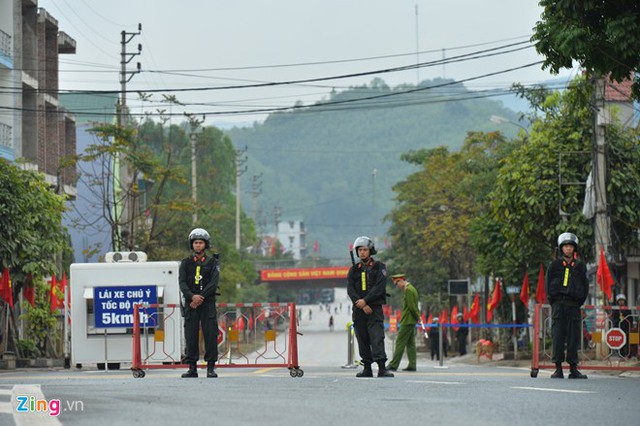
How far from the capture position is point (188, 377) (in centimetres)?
1881

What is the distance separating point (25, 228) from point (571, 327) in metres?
21.6

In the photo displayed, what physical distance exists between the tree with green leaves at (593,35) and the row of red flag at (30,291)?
19.3 m

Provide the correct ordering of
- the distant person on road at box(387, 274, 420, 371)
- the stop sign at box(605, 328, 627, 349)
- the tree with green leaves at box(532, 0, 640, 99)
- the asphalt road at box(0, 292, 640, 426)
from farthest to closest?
the distant person on road at box(387, 274, 420, 371)
the stop sign at box(605, 328, 627, 349)
the tree with green leaves at box(532, 0, 640, 99)
the asphalt road at box(0, 292, 640, 426)

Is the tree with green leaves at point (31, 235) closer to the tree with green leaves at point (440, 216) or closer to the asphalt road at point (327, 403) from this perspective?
the asphalt road at point (327, 403)

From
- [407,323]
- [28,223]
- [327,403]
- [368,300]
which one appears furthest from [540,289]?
[327,403]

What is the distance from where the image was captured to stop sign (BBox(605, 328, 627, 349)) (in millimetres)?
23042

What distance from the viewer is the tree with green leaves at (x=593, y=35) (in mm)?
18562

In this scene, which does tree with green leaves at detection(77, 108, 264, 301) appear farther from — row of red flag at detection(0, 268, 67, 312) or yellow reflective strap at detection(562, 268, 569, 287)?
yellow reflective strap at detection(562, 268, 569, 287)

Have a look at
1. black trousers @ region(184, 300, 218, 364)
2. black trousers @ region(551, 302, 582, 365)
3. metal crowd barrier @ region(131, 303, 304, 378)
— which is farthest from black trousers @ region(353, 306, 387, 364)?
black trousers @ region(551, 302, 582, 365)

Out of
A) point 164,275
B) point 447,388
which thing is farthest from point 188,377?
point 164,275

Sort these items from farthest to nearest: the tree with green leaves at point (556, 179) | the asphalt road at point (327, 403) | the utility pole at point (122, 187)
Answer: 1. the utility pole at point (122, 187)
2. the tree with green leaves at point (556, 179)
3. the asphalt road at point (327, 403)

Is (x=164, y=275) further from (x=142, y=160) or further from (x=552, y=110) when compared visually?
(x=142, y=160)

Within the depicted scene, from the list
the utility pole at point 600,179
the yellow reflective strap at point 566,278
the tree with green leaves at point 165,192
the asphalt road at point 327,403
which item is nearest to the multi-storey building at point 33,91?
the tree with green leaves at point 165,192

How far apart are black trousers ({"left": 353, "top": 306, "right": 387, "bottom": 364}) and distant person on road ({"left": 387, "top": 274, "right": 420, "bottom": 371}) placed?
757cm
